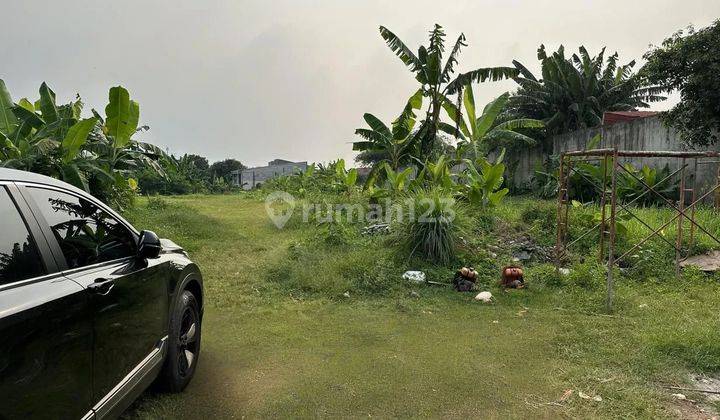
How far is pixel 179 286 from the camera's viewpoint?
3047mm

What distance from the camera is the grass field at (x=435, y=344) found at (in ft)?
9.70

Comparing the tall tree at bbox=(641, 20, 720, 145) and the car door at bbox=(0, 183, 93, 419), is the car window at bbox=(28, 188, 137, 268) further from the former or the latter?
the tall tree at bbox=(641, 20, 720, 145)

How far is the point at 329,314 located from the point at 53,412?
10.9 feet

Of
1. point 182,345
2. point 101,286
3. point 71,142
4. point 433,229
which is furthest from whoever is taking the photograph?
point 71,142

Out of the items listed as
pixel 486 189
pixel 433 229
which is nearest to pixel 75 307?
pixel 433 229

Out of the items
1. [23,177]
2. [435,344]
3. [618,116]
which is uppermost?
[618,116]

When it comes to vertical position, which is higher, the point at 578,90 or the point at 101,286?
the point at 578,90

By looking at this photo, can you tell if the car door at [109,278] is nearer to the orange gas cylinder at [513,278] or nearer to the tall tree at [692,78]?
the orange gas cylinder at [513,278]

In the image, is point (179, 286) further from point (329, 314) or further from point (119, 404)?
point (329, 314)

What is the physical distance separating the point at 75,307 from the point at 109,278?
0.35 m

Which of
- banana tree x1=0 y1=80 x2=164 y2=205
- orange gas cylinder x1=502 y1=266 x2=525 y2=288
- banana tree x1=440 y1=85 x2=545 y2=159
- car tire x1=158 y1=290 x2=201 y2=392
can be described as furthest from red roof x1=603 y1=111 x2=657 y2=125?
car tire x1=158 y1=290 x2=201 y2=392

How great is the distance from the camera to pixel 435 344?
3.99 m

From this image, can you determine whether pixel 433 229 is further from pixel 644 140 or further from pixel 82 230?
pixel 644 140

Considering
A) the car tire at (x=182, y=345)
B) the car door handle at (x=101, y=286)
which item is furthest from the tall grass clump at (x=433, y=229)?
the car door handle at (x=101, y=286)
